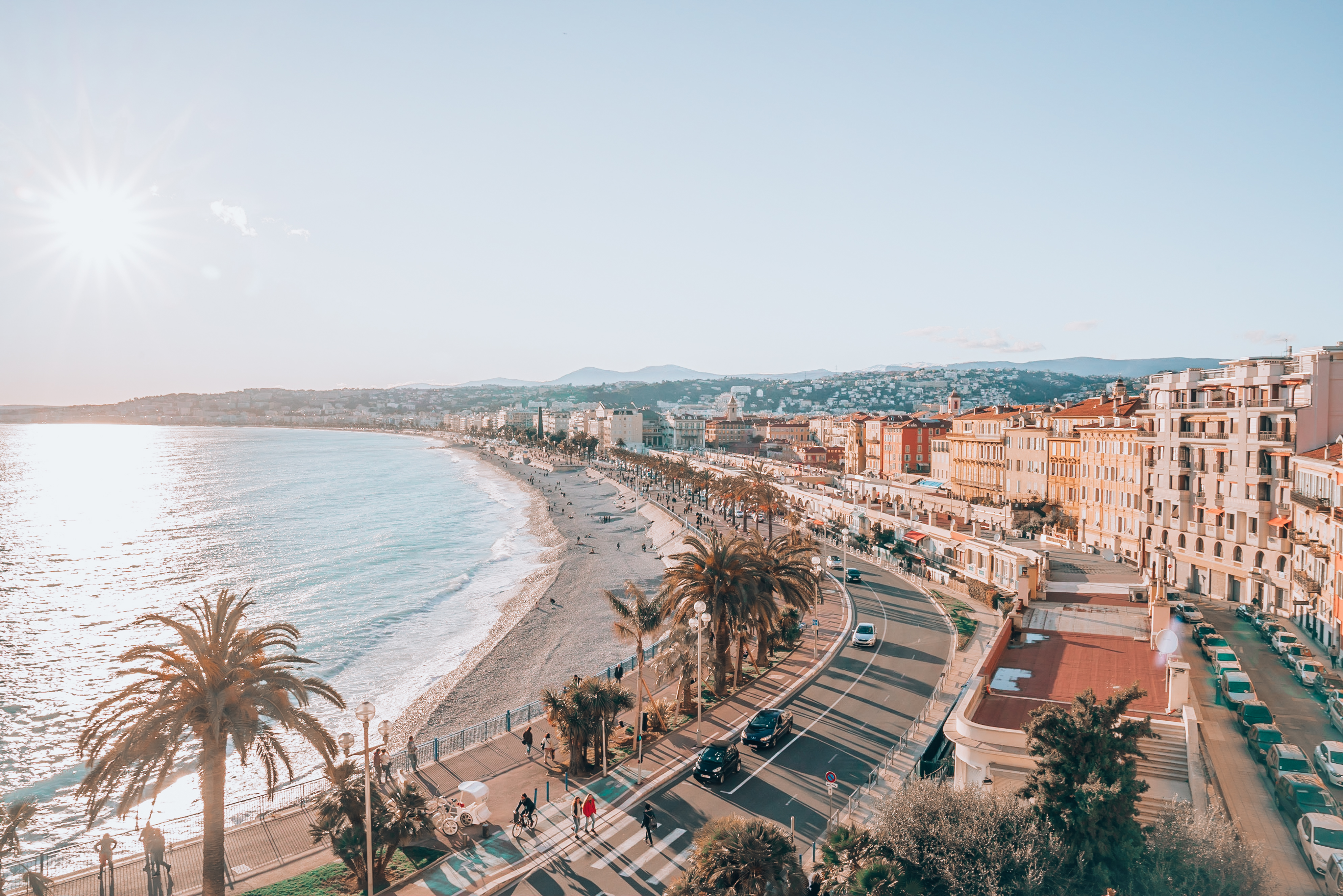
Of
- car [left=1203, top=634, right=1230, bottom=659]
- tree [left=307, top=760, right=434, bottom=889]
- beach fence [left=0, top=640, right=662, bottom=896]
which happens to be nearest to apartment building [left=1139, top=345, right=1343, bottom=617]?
car [left=1203, top=634, right=1230, bottom=659]

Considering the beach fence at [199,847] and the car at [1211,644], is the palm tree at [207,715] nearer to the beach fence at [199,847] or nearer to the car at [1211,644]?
the beach fence at [199,847]

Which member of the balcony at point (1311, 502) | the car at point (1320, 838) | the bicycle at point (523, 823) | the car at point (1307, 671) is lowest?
the car at point (1307, 671)

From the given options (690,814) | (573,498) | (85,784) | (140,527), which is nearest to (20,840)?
(85,784)

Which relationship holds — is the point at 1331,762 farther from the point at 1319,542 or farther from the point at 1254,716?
the point at 1319,542

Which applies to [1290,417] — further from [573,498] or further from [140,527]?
[140,527]

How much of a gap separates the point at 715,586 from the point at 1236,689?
1723 centimetres

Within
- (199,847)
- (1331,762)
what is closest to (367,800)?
(199,847)

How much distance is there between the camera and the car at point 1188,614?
36344mm

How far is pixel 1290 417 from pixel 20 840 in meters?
56.1

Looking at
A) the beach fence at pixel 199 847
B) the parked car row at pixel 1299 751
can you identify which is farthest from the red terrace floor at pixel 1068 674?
the beach fence at pixel 199 847

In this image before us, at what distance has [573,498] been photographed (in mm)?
115812

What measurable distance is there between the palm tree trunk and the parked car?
25247mm

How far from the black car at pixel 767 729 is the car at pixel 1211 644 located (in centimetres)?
1888

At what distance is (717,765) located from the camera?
20500 millimetres
